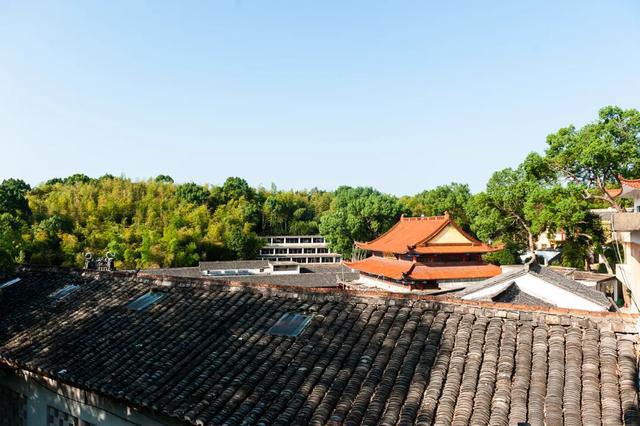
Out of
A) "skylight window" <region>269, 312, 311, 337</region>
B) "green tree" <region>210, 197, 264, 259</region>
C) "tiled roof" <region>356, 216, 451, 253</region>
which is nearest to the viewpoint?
"skylight window" <region>269, 312, 311, 337</region>

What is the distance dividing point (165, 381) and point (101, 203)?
4188 centimetres

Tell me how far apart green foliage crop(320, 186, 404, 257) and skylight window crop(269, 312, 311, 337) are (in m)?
38.5

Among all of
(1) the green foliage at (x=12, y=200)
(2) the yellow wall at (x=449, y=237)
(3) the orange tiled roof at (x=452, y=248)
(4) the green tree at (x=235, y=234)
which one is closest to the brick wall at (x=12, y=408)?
(3) the orange tiled roof at (x=452, y=248)

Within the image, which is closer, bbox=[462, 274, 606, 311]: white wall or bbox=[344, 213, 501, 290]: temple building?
bbox=[462, 274, 606, 311]: white wall

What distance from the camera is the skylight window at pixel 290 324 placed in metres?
6.00

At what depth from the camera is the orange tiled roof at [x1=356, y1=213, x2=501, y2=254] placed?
22.7 m

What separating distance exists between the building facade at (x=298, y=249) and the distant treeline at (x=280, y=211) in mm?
2052

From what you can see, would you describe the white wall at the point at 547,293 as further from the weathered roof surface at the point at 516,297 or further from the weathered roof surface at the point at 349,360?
the weathered roof surface at the point at 349,360

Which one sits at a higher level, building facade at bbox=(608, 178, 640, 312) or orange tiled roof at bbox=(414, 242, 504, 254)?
building facade at bbox=(608, 178, 640, 312)

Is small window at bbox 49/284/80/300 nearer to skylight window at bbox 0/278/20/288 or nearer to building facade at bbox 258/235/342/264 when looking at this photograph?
skylight window at bbox 0/278/20/288

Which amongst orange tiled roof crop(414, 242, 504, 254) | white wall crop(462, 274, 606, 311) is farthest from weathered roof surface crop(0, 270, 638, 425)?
orange tiled roof crop(414, 242, 504, 254)

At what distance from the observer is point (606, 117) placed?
23.1m

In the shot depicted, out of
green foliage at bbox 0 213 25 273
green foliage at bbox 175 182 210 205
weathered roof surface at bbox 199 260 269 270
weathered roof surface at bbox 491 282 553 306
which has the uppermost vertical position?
green foliage at bbox 175 182 210 205

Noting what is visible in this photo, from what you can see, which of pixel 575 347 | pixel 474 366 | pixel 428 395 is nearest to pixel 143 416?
pixel 428 395
